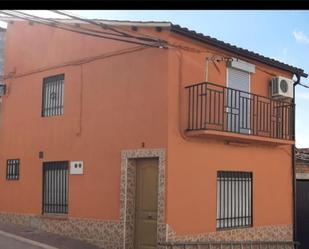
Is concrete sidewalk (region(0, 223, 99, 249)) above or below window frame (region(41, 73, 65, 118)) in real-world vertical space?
below

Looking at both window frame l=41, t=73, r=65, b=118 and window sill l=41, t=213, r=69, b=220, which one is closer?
window sill l=41, t=213, r=69, b=220

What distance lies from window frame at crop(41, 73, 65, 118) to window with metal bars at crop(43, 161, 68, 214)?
139 cm

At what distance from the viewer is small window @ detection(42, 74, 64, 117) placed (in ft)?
44.8

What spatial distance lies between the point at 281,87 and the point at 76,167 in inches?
230

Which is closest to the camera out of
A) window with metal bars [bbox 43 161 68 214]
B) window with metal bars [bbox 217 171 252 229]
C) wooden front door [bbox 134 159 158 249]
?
wooden front door [bbox 134 159 158 249]

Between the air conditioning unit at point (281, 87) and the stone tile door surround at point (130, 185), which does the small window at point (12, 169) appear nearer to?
the stone tile door surround at point (130, 185)

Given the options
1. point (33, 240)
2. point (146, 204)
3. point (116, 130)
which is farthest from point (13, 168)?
point (146, 204)

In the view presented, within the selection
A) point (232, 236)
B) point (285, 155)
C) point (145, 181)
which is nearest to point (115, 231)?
point (145, 181)

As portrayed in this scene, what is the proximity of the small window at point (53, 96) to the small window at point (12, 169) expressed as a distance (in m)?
1.83

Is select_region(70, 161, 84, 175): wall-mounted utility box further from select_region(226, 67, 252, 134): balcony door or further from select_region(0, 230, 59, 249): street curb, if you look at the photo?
select_region(226, 67, 252, 134): balcony door

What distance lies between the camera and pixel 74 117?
512 inches

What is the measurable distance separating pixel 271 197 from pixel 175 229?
4020 mm

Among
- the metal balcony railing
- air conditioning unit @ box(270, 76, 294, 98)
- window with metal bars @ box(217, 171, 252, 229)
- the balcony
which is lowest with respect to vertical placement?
the metal balcony railing

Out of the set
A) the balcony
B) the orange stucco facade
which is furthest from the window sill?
the balcony
